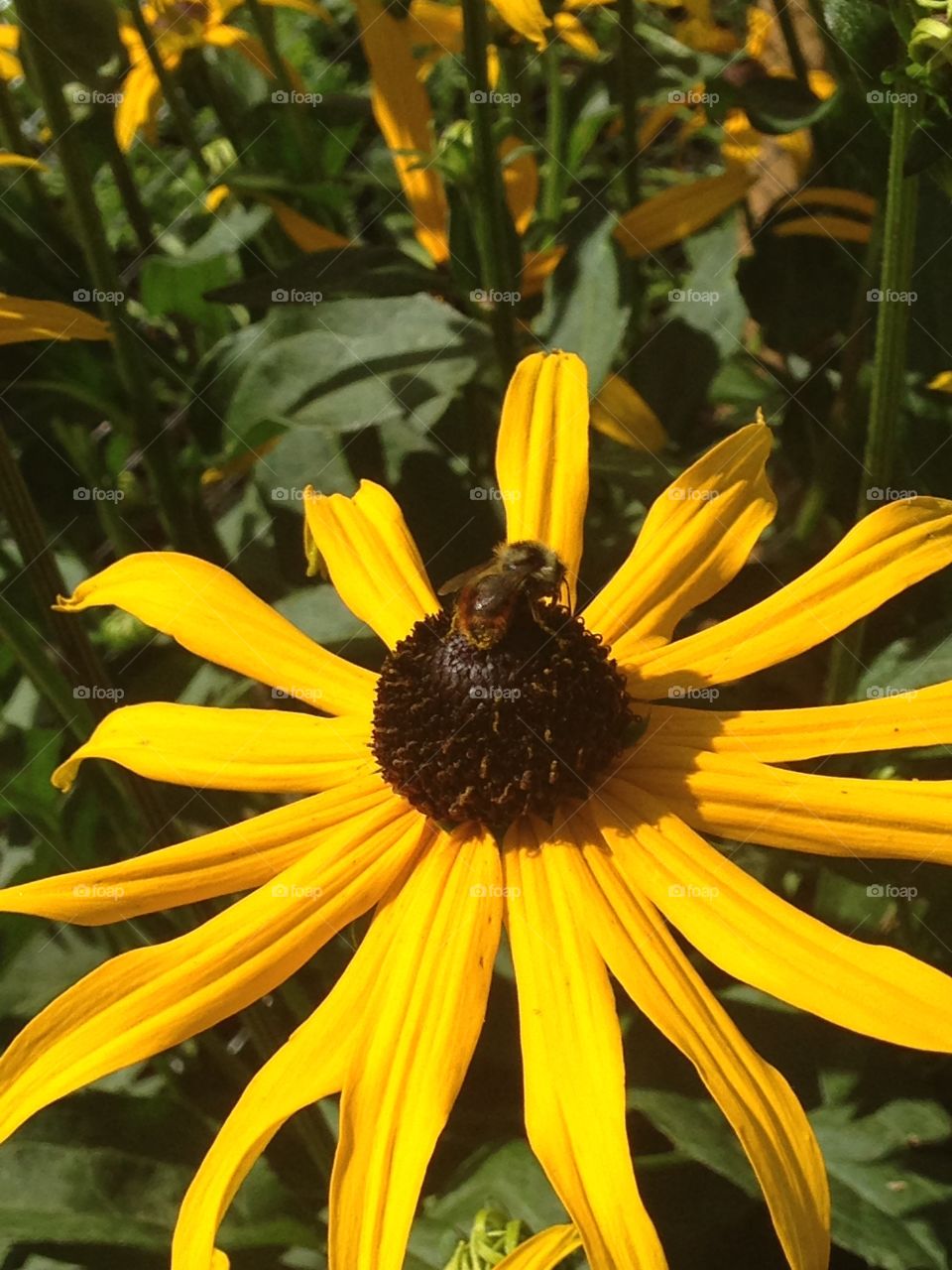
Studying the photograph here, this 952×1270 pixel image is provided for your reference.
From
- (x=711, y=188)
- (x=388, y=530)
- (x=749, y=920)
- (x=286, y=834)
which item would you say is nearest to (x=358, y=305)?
(x=388, y=530)

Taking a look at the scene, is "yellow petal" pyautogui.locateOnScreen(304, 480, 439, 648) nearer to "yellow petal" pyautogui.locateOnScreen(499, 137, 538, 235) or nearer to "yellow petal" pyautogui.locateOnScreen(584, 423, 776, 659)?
"yellow petal" pyautogui.locateOnScreen(584, 423, 776, 659)

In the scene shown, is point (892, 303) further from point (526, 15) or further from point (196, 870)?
point (196, 870)

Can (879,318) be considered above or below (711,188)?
below

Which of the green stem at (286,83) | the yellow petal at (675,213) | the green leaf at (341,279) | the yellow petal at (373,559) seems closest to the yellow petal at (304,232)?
the green stem at (286,83)

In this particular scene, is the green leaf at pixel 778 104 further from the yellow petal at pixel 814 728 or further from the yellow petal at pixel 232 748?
the yellow petal at pixel 232 748

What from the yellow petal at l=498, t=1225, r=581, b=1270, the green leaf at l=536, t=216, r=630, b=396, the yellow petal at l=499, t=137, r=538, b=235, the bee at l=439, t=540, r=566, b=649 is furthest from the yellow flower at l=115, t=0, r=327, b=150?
the yellow petal at l=498, t=1225, r=581, b=1270

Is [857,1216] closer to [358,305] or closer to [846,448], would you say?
[846,448]

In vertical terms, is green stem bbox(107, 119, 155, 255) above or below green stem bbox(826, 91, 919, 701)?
above
